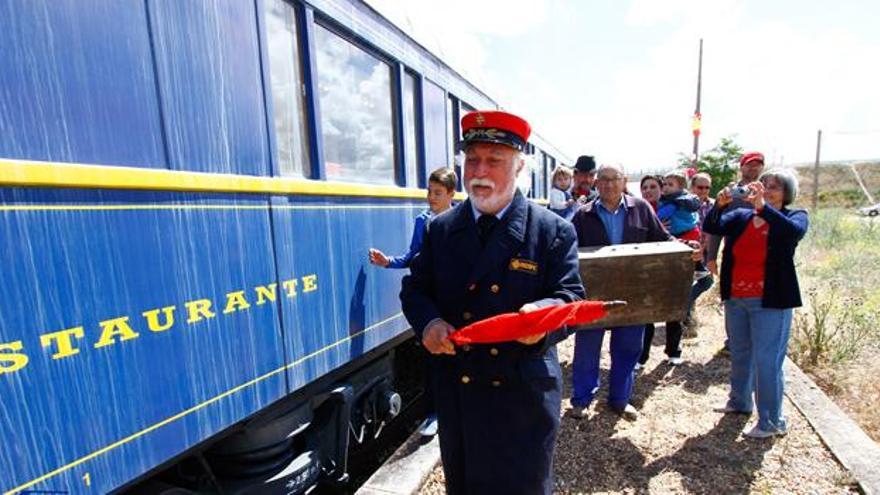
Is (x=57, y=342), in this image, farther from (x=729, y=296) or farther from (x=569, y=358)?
(x=569, y=358)

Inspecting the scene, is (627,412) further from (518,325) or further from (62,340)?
(62,340)

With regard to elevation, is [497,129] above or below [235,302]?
above

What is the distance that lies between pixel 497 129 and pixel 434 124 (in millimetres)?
2610

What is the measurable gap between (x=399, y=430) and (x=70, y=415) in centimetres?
330

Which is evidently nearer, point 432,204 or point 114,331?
point 114,331

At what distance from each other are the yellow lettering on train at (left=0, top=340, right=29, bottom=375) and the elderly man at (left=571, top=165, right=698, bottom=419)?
3.26 metres

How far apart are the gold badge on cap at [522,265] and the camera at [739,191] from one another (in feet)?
6.33

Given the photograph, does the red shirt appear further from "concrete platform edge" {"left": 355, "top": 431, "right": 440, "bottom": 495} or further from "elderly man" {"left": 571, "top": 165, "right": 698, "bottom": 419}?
"concrete platform edge" {"left": 355, "top": 431, "right": 440, "bottom": 495}

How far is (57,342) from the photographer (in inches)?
60.9

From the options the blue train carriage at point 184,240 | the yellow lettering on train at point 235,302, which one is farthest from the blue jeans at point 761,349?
the yellow lettering on train at point 235,302

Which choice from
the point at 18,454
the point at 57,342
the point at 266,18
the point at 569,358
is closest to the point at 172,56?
the point at 266,18

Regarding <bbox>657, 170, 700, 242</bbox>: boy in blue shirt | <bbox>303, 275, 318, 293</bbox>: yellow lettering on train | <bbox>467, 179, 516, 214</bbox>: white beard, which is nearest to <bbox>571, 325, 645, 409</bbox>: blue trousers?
<bbox>657, 170, 700, 242</bbox>: boy in blue shirt

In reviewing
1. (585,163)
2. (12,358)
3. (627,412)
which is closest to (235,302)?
(12,358)

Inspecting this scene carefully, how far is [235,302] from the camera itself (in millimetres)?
2217
